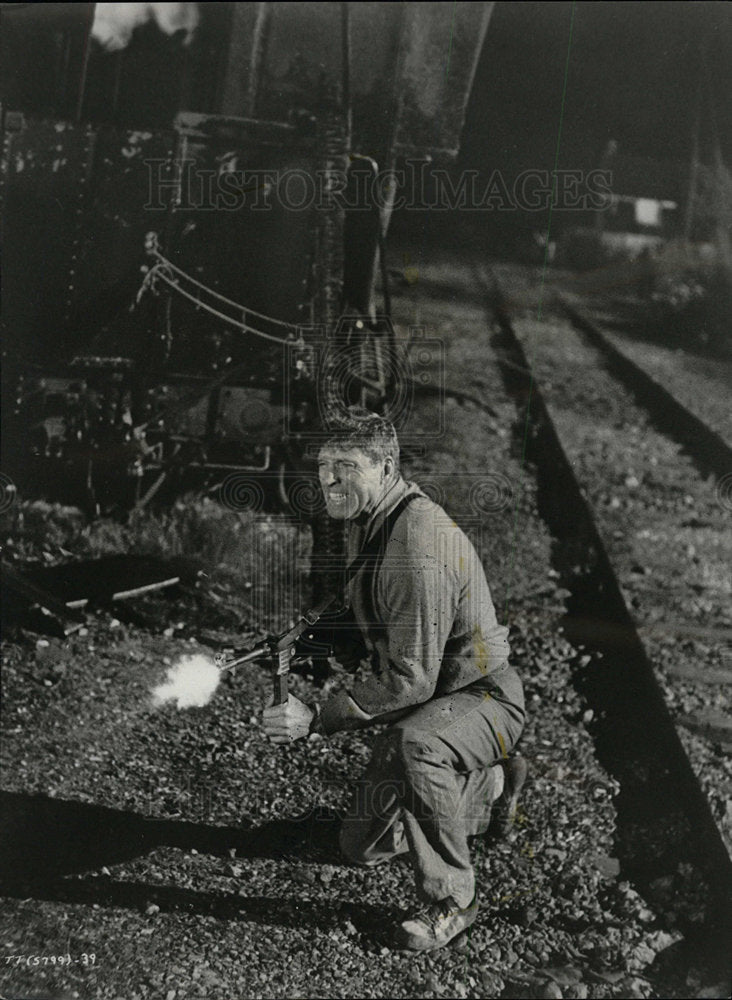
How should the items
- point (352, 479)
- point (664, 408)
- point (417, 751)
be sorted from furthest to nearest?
point (664, 408), point (352, 479), point (417, 751)

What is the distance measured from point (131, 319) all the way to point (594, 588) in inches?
95.3

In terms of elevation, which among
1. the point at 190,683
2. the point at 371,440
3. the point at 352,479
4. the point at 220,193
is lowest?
the point at 190,683

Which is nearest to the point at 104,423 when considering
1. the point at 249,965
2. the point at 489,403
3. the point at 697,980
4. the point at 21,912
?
the point at 489,403

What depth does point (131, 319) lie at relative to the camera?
3.68 m

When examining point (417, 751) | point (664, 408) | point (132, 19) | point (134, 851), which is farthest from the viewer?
point (664, 408)

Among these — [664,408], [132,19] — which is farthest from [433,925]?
[132,19]

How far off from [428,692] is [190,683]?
1.33 m

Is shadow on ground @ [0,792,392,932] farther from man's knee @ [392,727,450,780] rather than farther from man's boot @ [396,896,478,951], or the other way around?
man's knee @ [392,727,450,780]

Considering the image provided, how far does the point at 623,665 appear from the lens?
345 centimetres

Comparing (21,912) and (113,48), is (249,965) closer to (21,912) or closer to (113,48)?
(21,912)

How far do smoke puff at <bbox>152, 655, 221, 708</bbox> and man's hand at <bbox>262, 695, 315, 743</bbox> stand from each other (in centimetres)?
79

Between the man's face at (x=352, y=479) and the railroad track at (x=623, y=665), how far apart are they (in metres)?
1.33

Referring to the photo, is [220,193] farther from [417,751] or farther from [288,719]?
[417,751]

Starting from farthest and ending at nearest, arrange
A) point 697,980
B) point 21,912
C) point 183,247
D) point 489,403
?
point 489,403
point 183,247
point 21,912
point 697,980
